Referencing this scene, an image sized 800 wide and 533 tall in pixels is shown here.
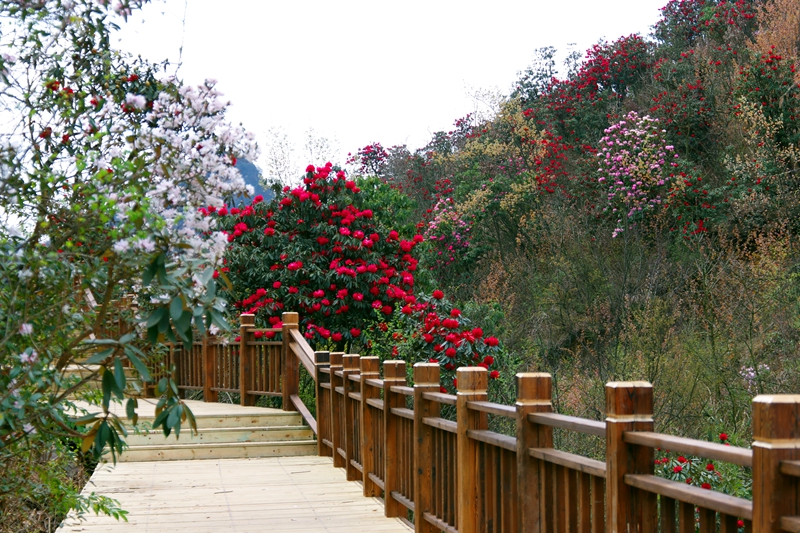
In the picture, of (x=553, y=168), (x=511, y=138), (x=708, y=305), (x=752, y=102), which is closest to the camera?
(x=708, y=305)

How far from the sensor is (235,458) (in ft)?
32.1

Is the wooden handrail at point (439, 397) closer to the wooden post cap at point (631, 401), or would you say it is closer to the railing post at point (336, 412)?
the wooden post cap at point (631, 401)

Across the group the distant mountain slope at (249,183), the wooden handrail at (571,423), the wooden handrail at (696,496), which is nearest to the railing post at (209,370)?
the distant mountain slope at (249,183)

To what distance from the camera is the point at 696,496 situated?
2604mm

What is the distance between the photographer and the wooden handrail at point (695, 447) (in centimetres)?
243

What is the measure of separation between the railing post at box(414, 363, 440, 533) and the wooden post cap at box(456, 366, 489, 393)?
29.5 inches

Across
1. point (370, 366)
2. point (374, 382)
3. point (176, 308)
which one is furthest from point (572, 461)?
point (370, 366)

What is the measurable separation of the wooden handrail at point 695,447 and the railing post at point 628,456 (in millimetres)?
42

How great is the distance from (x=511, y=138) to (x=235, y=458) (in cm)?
1385

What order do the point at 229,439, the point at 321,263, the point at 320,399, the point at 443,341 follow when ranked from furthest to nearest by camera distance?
the point at 321,263 < the point at 229,439 < the point at 443,341 < the point at 320,399

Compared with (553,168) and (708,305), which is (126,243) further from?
(553,168)

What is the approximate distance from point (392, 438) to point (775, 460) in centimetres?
446

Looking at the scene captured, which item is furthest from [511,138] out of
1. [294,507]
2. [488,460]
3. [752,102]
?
[488,460]

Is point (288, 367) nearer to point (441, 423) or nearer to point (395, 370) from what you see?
point (395, 370)
